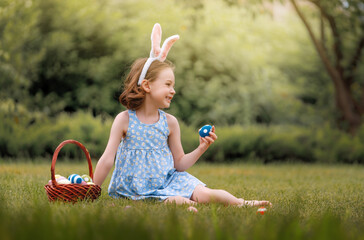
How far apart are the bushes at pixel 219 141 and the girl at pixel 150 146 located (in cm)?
431

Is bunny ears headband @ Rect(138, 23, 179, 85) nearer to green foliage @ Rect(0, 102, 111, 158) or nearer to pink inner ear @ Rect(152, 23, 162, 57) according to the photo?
pink inner ear @ Rect(152, 23, 162, 57)

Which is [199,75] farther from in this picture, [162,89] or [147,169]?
[147,169]

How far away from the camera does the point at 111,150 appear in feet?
10.8

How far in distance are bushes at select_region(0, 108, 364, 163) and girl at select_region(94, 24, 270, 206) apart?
431 centimetres

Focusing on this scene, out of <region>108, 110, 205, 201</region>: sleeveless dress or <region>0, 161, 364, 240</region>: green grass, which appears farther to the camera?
<region>108, 110, 205, 201</region>: sleeveless dress

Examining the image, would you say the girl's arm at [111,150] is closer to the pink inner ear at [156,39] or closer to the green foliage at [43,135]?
the pink inner ear at [156,39]

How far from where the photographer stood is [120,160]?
135 inches

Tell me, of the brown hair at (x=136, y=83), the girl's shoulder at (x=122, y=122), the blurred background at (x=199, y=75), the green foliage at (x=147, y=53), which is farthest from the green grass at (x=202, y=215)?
the green foliage at (x=147, y=53)

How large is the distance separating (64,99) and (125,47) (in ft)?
6.23

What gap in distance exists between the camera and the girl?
329cm

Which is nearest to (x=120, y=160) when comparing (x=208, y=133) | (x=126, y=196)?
(x=126, y=196)

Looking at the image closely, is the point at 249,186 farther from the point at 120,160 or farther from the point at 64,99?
the point at 64,99

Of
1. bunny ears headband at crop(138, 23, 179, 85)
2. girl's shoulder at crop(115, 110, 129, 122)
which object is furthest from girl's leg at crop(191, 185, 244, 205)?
bunny ears headband at crop(138, 23, 179, 85)

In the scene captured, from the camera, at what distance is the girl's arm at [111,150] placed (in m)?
3.29
